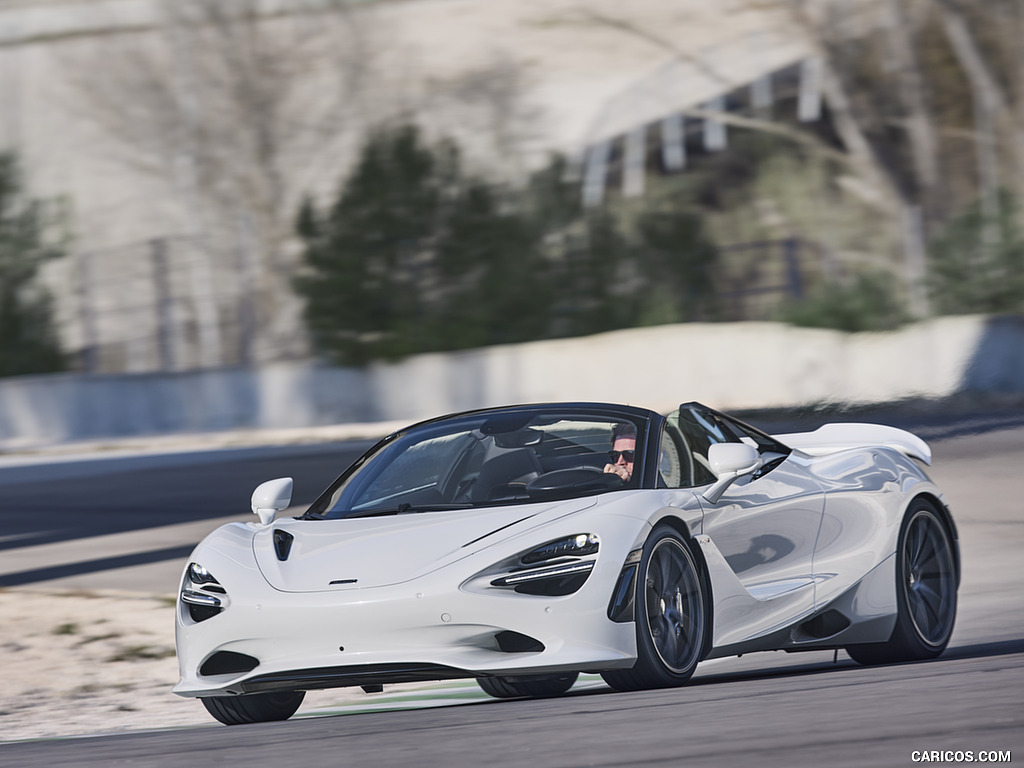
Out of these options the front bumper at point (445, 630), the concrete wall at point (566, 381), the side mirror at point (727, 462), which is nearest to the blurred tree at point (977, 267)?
the concrete wall at point (566, 381)

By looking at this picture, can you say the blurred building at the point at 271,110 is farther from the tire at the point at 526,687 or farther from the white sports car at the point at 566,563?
the tire at the point at 526,687

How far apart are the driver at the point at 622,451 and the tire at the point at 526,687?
809 mm

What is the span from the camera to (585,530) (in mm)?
6398

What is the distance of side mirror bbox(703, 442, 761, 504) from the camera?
6.95 metres

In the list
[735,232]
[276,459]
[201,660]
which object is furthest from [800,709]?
[735,232]

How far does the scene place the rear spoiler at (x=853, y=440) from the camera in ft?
27.5

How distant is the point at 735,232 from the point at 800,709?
25.6 meters

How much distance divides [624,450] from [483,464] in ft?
2.00

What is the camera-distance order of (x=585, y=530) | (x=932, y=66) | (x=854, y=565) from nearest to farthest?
(x=585, y=530)
(x=854, y=565)
(x=932, y=66)

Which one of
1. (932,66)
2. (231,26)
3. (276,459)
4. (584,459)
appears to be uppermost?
(231,26)

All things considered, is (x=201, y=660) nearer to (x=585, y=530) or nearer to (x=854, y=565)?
(x=585, y=530)

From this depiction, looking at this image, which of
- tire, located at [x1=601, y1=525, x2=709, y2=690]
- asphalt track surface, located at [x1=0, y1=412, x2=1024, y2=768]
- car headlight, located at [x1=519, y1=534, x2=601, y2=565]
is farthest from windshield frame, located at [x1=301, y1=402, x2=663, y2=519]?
asphalt track surface, located at [x1=0, y1=412, x2=1024, y2=768]

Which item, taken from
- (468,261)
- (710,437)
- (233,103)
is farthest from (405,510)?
(233,103)

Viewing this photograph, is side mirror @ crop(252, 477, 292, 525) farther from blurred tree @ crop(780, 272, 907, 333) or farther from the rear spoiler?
blurred tree @ crop(780, 272, 907, 333)
